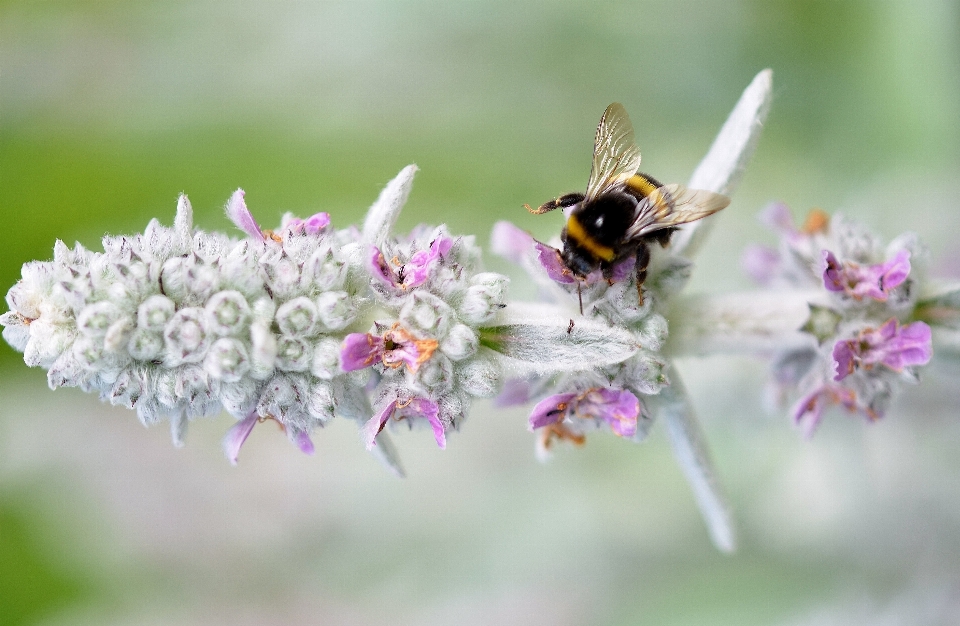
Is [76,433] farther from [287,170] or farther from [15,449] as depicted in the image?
[287,170]

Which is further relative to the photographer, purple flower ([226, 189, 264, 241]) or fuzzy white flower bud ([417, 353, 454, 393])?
purple flower ([226, 189, 264, 241])

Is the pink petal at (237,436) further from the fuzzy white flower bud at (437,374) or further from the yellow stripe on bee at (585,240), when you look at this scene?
the yellow stripe on bee at (585,240)

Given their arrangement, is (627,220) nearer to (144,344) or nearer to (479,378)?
(479,378)

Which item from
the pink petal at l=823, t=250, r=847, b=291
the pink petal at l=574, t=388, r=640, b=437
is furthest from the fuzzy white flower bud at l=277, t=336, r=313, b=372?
the pink petal at l=823, t=250, r=847, b=291

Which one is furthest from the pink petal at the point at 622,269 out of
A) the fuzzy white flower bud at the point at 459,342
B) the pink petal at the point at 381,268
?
the pink petal at the point at 381,268

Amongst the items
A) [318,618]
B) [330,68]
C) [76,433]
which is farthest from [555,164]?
[76,433]

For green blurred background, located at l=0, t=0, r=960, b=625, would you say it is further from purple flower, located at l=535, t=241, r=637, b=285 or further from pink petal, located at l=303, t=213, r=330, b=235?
pink petal, located at l=303, t=213, r=330, b=235
